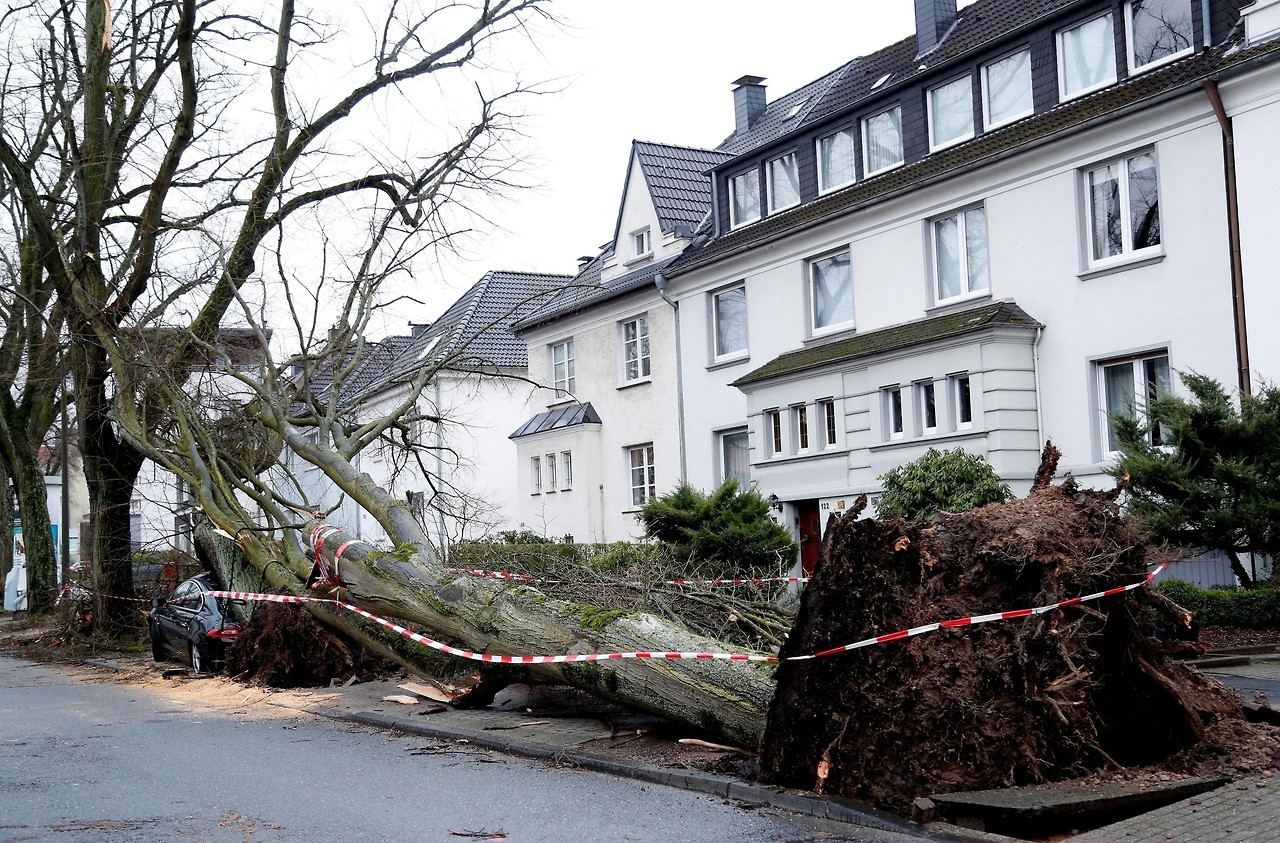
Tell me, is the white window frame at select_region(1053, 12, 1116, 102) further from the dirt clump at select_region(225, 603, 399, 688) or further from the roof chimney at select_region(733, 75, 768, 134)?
the dirt clump at select_region(225, 603, 399, 688)

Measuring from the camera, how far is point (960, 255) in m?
23.2

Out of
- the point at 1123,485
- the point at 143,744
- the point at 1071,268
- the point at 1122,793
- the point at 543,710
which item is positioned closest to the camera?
the point at 1122,793

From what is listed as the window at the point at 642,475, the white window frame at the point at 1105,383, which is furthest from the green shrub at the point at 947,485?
the window at the point at 642,475

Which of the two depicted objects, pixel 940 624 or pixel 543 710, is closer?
pixel 940 624

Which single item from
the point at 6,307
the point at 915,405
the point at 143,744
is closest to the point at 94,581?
the point at 6,307

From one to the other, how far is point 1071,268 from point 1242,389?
12.7ft

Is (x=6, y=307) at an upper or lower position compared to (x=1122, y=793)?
upper

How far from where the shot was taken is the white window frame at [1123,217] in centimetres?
1952

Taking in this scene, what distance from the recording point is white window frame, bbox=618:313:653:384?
1255 inches

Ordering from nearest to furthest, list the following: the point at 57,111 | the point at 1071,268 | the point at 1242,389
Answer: the point at 1242,389 < the point at 1071,268 < the point at 57,111

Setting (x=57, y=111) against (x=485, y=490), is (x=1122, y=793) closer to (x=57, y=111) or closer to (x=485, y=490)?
(x=57, y=111)

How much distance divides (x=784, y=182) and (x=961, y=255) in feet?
20.8

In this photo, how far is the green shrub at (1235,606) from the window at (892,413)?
8309 mm

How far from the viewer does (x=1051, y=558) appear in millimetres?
7762
